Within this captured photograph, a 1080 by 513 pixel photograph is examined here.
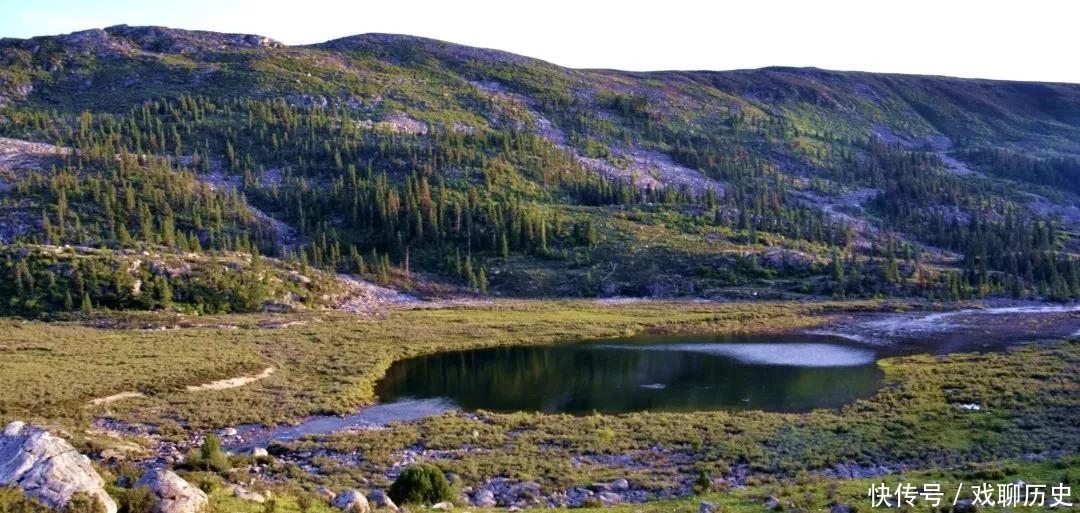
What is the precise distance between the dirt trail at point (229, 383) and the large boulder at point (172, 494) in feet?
110

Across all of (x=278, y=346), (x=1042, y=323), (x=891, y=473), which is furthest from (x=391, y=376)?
(x=1042, y=323)

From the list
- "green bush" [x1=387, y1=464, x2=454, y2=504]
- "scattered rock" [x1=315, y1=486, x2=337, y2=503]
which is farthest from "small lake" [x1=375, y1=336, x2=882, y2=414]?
"green bush" [x1=387, y1=464, x2=454, y2=504]

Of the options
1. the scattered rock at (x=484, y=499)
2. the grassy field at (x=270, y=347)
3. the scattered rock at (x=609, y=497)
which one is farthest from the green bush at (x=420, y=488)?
the grassy field at (x=270, y=347)

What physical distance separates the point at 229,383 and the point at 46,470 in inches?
1452

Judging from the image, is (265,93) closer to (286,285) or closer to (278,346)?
(286,285)

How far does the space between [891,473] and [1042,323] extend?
2635 inches

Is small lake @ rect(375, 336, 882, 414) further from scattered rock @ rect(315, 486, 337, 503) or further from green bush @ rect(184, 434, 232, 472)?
scattered rock @ rect(315, 486, 337, 503)

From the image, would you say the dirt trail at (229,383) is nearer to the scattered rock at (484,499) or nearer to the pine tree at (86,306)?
the scattered rock at (484,499)

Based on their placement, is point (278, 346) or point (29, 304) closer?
point (278, 346)

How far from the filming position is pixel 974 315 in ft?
312

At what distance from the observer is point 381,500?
26203 mm

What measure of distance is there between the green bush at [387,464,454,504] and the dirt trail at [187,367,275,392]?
29012 mm

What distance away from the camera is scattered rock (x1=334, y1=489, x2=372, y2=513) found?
23.4 m

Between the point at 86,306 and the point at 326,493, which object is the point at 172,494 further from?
the point at 86,306
